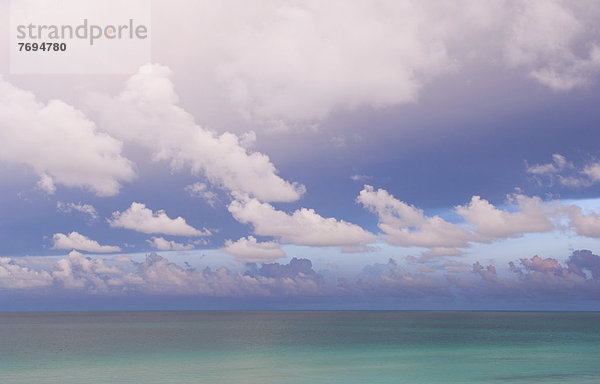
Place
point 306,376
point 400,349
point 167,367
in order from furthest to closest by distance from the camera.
Answer: point 400,349
point 167,367
point 306,376

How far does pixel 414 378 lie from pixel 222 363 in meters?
16.4

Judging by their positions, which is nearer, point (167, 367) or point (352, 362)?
point (167, 367)

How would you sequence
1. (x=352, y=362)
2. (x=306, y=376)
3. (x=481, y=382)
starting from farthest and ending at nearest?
(x=352, y=362) < (x=306, y=376) < (x=481, y=382)

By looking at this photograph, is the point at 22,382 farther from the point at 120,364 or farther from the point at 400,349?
the point at 400,349

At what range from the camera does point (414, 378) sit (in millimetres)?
38625

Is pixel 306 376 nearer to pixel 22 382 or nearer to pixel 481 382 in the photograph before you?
pixel 481 382

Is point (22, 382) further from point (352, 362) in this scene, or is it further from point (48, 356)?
point (352, 362)

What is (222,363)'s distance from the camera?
4766cm

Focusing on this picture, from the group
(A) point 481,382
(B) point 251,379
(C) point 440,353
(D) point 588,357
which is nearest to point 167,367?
(B) point 251,379

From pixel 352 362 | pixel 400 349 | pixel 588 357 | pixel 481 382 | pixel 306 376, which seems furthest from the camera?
pixel 400 349

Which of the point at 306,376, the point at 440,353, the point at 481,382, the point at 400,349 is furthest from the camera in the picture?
the point at 400,349

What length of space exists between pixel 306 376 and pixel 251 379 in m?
3.78

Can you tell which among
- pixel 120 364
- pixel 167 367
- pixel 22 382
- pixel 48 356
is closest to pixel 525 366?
pixel 167 367

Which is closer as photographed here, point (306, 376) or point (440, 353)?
point (306, 376)
